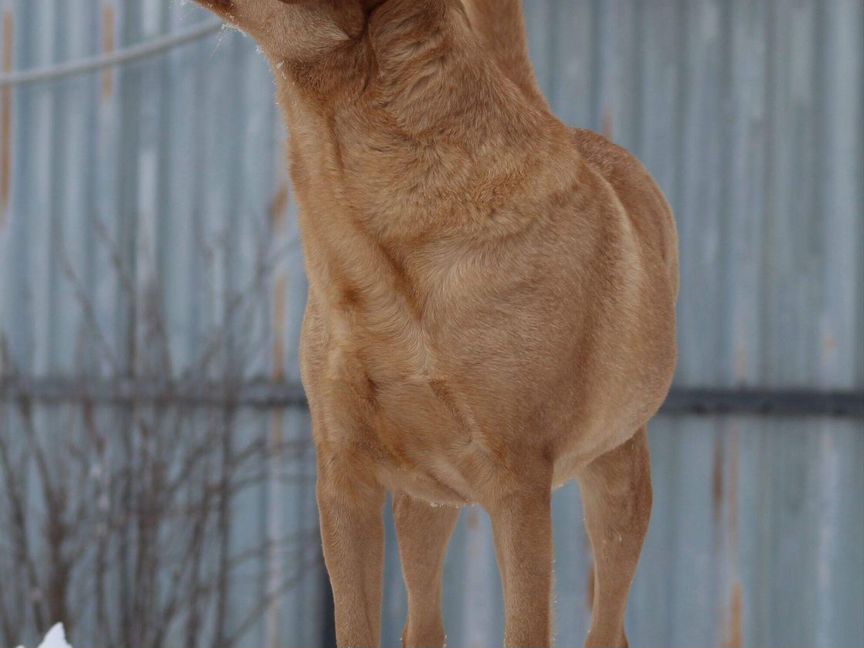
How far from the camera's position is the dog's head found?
1.48 metres

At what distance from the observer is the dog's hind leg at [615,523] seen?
2078mm

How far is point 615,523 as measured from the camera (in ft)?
6.86

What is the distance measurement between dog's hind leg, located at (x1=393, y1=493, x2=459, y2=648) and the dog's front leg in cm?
36

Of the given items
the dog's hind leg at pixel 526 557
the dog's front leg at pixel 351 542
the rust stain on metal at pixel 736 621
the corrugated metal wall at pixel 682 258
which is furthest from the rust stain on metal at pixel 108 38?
the dog's hind leg at pixel 526 557

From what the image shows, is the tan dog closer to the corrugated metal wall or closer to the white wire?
the corrugated metal wall

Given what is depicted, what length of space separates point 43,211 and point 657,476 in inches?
113

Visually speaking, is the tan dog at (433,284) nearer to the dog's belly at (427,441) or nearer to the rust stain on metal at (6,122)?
the dog's belly at (427,441)

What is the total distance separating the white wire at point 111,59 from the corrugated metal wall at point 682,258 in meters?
0.05

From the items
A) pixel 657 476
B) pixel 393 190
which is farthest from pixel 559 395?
pixel 657 476

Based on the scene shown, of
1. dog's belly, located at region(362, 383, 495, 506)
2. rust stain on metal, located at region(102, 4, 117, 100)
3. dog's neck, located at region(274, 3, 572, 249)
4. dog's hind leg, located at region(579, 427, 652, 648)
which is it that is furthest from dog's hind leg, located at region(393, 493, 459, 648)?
rust stain on metal, located at region(102, 4, 117, 100)

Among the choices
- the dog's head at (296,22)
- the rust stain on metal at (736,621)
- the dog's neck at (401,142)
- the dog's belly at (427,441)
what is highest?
the dog's head at (296,22)

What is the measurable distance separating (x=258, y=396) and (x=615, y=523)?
9.59 feet

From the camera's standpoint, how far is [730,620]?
14.8ft

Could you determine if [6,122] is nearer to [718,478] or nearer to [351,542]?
[718,478]
